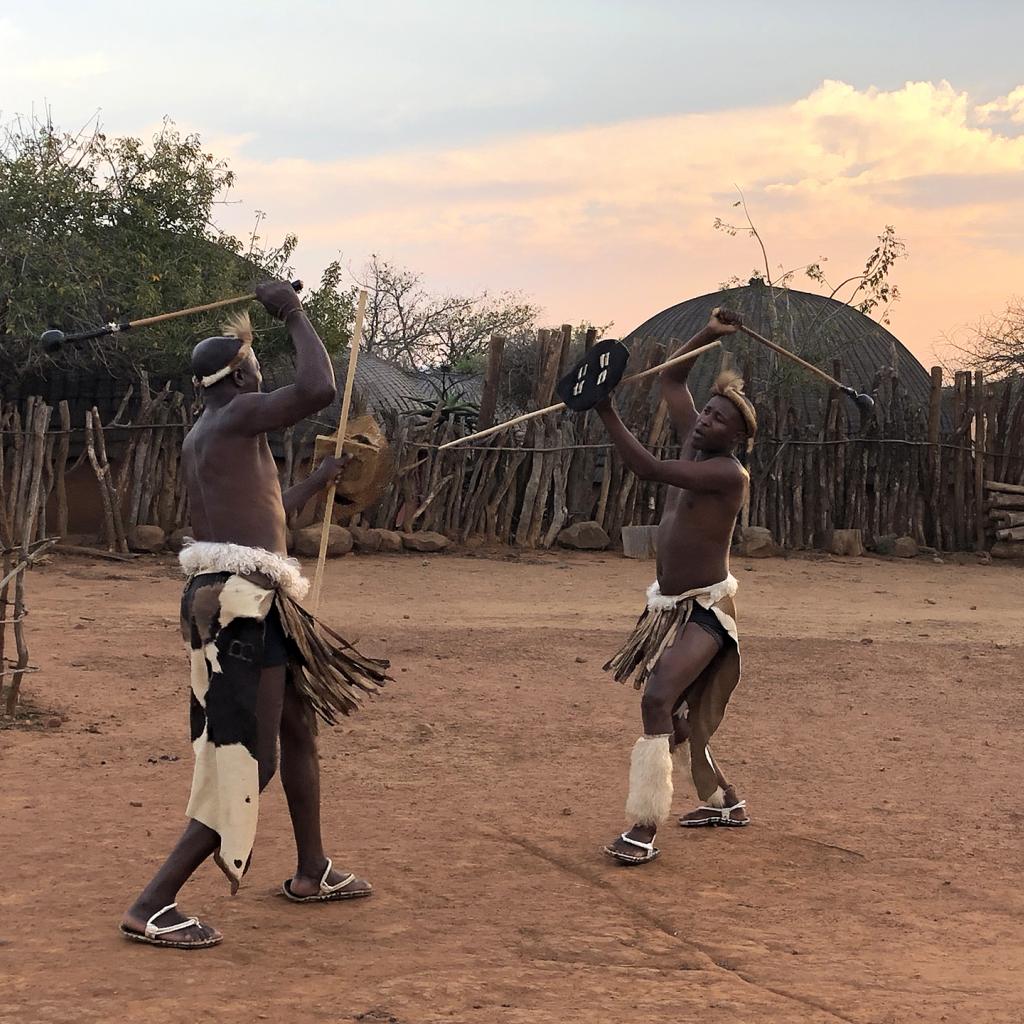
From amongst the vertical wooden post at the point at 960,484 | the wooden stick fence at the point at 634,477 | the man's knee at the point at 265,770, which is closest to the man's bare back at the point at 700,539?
the man's knee at the point at 265,770

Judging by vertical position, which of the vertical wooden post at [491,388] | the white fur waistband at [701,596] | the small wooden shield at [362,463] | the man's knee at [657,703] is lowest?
the man's knee at [657,703]

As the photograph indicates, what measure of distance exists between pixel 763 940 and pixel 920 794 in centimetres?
192

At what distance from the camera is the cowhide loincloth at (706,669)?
456 cm

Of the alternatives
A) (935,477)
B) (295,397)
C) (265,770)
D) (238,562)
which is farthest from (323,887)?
(935,477)

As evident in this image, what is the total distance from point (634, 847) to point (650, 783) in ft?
0.70

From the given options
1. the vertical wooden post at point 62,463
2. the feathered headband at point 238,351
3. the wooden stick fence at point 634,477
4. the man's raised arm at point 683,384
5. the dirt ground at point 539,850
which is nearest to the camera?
the dirt ground at point 539,850

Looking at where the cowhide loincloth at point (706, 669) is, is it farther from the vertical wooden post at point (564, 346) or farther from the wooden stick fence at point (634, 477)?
the vertical wooden post at point (564, 346)

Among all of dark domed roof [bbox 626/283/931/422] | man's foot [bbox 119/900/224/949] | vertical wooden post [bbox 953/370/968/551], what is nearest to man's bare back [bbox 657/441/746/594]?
man's foot [bbox 119/900/224/949]

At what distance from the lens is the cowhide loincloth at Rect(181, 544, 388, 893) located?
3445mm

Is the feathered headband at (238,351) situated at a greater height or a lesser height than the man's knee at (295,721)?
greater

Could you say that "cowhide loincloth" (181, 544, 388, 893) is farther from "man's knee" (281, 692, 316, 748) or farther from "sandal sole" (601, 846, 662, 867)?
"sandal sole" (601, 846, 662, 867)

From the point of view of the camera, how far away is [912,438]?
47.6 feet

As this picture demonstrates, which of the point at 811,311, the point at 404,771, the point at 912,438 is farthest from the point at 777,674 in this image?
the point at 811,311

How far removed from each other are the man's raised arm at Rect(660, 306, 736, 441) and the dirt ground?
1522 mm
